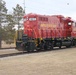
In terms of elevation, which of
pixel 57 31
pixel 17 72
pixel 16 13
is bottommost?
pixel 17 72

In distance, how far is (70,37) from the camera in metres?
35.9

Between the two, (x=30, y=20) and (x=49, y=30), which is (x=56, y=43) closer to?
(x=49, y=30)

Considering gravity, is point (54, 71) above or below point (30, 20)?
below

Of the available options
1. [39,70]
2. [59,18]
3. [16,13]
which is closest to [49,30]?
[59,18]

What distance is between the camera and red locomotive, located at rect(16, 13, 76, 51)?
26.9 meters

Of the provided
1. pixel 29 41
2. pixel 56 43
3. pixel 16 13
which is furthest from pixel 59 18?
pixel 16 13

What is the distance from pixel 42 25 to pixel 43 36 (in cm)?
123

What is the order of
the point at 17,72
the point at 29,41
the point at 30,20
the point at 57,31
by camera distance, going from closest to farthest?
the point at 17,72, the point at 29,41, the point at 30,20, the point at 57,31

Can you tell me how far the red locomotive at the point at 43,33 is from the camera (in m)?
26.9

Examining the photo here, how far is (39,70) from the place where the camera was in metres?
13.1

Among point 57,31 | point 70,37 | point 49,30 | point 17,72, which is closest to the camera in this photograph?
point 17,72

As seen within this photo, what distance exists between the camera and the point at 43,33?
1164 inches

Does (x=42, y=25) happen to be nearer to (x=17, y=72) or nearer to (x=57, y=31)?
(x=57, y=31)

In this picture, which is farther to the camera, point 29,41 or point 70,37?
point 70,37
